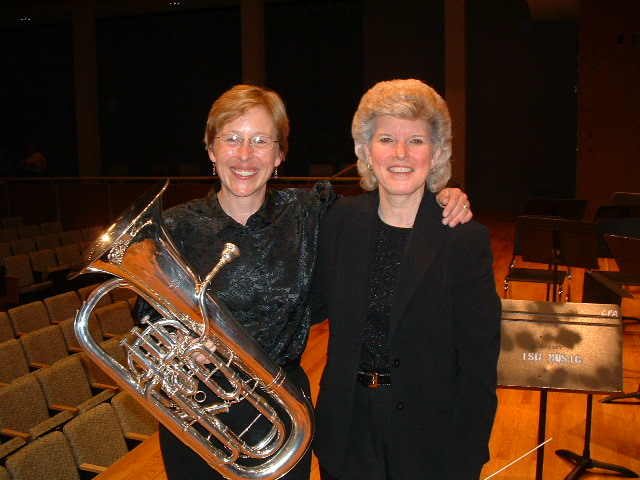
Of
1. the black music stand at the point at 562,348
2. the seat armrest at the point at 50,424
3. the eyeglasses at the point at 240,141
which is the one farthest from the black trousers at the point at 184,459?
the seat armrest at the point at 50,424

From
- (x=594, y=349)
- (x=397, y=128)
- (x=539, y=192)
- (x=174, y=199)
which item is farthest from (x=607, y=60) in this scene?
(x=397, y=128)

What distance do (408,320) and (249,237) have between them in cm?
51

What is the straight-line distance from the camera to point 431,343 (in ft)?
5.27

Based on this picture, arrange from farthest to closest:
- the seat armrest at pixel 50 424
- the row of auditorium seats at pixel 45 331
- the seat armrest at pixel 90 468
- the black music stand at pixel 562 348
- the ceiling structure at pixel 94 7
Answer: the ceiling structure at pixel 94 7 < the row of auditorium seats at pixel 45 331 < the seat armrest at pixel 50 424 < the seat armrest at pixel 90 468 < the black music stand at pixel 562 348

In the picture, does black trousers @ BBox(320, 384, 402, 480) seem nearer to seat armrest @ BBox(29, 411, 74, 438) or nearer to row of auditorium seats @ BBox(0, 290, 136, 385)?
seat armrest @ BBox(29, 411, 74, 438)

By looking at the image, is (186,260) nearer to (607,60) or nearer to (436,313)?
(436,313)

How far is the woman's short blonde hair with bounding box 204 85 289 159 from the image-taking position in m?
1.68

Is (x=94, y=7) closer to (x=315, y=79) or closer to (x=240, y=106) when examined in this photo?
(x=315, y=79)

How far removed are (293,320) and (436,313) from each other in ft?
1.40

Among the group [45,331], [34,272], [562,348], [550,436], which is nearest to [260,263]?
[562,348]

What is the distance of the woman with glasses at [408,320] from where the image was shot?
1.59 m

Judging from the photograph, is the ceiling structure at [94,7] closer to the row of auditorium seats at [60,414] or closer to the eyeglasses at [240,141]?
the row of auditorium seats at [60,414]

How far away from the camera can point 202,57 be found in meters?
14.6

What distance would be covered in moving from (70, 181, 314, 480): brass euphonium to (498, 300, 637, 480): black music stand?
104 cm
